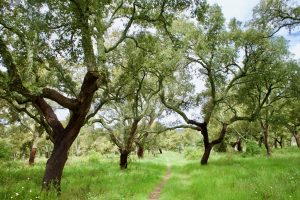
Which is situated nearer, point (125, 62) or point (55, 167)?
point (55, 167)

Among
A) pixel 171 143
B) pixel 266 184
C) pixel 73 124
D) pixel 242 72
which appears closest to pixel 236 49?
pixel 242 72

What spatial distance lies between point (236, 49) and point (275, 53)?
3.13 meters

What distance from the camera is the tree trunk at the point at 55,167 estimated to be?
41.6 feet

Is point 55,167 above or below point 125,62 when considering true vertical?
below

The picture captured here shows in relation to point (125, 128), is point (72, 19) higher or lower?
higher

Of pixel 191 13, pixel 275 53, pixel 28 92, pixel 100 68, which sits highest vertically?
pixel 275 53

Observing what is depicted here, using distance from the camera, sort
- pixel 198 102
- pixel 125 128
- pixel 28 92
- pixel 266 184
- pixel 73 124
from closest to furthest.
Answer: pixel 28 92 → pixel 266 184 → pixel 73 124 → pixel 125 128 → pixel 198 102

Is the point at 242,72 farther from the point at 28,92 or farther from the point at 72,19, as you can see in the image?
the point at 28,92

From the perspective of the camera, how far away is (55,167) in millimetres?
12930

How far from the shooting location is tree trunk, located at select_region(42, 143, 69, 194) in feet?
41.6

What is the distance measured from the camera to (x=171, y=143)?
119 metres

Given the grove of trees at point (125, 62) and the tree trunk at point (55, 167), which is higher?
the grove of trees at point (125, 62)

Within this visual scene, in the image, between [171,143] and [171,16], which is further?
[171,143]

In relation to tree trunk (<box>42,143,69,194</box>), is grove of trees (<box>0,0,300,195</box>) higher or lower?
higher
